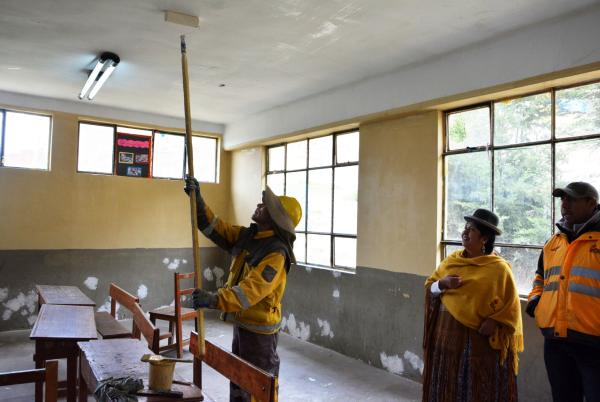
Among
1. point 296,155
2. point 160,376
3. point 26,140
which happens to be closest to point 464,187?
point 296,155

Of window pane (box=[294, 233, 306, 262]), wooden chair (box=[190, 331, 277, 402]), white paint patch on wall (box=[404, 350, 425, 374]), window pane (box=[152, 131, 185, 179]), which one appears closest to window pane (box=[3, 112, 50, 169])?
window pane (box=[152, 131, 185, 179])

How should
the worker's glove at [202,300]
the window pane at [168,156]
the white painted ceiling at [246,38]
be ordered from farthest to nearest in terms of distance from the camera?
1. the window pane at [168,156]
2. the white painted ceiling at [246,38]
3. the worker's glove at [202,300]

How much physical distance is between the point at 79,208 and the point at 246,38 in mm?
3789

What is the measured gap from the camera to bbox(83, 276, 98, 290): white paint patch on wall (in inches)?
244

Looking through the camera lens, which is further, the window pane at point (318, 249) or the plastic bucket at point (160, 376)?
the window pane at point (318, 249)

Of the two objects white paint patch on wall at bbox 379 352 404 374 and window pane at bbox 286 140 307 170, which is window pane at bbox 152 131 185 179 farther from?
white paint patch on wall at bbox 379 352 404 374

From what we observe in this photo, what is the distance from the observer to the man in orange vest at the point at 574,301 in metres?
2.39

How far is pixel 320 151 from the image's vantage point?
5727mm

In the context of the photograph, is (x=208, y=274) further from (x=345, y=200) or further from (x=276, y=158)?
(x=345, y=200)

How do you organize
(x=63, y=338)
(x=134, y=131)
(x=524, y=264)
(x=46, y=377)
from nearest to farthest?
(x=46, y=377)
(x=63, y=338)
(x=524, y=264)
(x=134, y=131)

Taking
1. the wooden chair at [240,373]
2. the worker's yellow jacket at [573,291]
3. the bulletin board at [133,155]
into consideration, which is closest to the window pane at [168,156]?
the bulletin board at [133,155]

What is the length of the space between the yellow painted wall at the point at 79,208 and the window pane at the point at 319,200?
2.13 m

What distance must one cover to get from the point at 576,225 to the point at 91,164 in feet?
18.8

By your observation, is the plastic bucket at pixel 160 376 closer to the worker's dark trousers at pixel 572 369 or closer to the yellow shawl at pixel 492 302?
the yellow shawl at pixel 492 302
